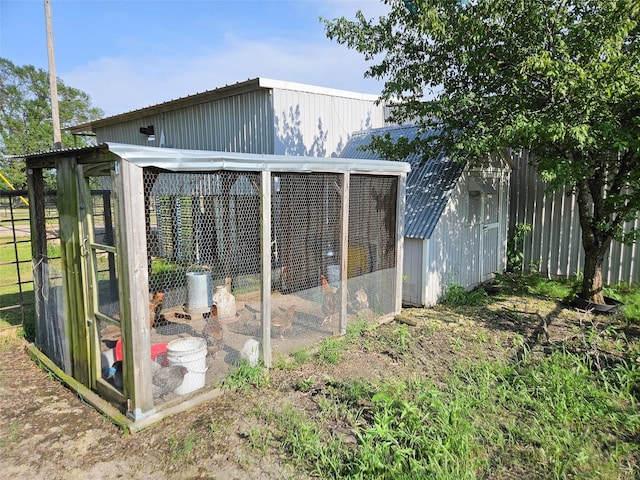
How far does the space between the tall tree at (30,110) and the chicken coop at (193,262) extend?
36.2m

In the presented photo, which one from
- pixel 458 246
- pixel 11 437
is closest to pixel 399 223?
pixel 458 246

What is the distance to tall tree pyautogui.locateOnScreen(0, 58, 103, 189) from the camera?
38281 millimetres

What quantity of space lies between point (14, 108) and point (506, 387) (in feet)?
170

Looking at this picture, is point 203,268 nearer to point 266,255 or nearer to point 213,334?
point 213,334

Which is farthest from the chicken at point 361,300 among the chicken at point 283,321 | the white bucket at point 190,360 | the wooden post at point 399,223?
the white bucket at point 190,360

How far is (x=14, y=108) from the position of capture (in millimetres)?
40875

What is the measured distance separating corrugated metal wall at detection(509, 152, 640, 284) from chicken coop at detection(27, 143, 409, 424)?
430cm

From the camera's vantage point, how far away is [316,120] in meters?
8.95

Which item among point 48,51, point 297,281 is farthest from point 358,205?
point 48,51

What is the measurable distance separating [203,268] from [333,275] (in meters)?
1.94

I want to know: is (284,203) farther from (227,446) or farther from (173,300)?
(227,446)

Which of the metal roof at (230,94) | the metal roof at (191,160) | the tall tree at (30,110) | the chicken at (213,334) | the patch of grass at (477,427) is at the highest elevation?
the tall tree at (30,110)

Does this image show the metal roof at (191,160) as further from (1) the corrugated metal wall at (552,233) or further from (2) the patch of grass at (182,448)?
(1) the corrugated metal wall at (552,233)

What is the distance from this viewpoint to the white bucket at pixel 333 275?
540 cm
